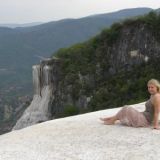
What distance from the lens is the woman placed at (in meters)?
17.4

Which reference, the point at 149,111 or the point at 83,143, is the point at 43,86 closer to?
the point at 149,111

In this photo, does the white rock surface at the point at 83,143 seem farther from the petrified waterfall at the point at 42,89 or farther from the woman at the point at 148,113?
the petrified waterfall at the point at 42,89

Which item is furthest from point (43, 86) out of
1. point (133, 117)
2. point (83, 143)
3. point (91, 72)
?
point (83, 143)

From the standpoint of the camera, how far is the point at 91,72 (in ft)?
251

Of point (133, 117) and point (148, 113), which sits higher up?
point (148, 113)

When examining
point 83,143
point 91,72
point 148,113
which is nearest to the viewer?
point 83,143

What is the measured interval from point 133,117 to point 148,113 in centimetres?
52

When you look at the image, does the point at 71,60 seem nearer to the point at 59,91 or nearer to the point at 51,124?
the point at 59,91

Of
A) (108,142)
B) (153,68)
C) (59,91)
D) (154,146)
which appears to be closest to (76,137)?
(108,142)

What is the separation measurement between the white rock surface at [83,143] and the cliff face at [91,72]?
51405 mm

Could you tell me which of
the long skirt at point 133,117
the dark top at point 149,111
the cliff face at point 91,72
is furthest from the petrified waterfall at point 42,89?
the dark top at point 149,111

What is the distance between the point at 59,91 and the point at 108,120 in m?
56.2

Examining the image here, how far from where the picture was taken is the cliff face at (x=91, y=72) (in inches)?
2862

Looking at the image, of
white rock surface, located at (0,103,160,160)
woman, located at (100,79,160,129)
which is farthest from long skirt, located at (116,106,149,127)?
white rock surface, located at (0,103,160,160)
